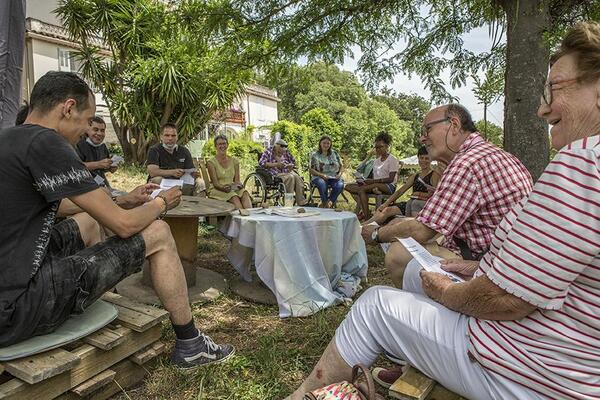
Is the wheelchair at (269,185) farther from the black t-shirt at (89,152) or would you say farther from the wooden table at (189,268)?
the wooden table at (189,268)

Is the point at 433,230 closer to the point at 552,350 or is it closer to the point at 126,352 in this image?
the point at 552,350

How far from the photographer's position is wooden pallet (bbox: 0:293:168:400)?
1611mm

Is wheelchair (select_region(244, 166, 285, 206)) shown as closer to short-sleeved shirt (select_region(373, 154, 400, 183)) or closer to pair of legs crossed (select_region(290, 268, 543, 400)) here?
short-sleeved shirt (select_region(373, 154, 400, 183))

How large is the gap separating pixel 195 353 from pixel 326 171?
612 centimetres

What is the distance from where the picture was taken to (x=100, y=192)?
6.15 ft

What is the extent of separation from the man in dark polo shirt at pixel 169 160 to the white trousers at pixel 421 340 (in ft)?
13.8

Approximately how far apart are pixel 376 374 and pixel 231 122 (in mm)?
24635

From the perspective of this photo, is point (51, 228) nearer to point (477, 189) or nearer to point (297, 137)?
point (477, 189)

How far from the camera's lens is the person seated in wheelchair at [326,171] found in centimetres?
802

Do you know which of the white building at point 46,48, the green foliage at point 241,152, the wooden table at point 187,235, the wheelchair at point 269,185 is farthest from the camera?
the white building at point 46,48

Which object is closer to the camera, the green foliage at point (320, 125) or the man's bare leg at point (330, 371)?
the man's bare leg at point (330, 371)

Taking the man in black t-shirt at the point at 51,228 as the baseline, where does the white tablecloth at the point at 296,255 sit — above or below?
below

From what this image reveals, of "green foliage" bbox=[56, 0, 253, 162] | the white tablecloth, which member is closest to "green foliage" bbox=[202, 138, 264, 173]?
"green foliage" bbox=[56, 0, 253, 162]

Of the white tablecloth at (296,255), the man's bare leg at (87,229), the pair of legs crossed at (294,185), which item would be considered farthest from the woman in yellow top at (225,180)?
the man's bare leg at (87,229)
